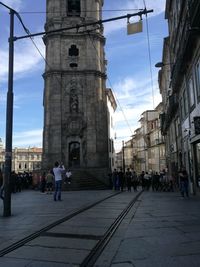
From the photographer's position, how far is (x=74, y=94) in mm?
47531

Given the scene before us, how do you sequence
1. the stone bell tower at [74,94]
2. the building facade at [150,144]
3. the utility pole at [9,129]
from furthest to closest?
1. the building facade at [150,144]
2. the stone bell tower at [74,94]
3. the utility pole at [9,129]

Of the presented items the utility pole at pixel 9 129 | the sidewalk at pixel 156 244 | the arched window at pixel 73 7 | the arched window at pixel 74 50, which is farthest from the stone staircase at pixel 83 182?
the sidewalk at pixel 156 244

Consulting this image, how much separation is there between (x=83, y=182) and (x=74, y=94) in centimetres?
1302

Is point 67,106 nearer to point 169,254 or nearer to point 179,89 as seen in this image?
point 179,89

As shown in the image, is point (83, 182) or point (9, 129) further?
point (83, 182)

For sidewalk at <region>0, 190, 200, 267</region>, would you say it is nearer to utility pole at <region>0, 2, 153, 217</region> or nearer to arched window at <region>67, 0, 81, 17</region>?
utility pole at <region>0, 2, 153, 217</region>

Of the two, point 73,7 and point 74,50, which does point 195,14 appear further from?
point 73,7

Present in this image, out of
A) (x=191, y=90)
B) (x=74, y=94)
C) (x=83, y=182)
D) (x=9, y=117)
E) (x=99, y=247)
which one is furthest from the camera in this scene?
(x=74, y=94)

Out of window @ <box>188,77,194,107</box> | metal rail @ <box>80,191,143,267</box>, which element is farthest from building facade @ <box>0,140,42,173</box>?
metal rail @ <box>80,191,143,267</box>

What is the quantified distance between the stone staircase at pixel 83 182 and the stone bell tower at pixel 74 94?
2.96 metres

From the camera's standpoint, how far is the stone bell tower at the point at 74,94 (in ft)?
151

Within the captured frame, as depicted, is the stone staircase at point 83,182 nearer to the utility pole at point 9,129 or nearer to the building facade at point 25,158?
the utility pole at point 9,129

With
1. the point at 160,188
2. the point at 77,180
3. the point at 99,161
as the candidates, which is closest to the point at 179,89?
the point at 160,188

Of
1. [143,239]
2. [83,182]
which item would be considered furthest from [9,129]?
[83,182]
